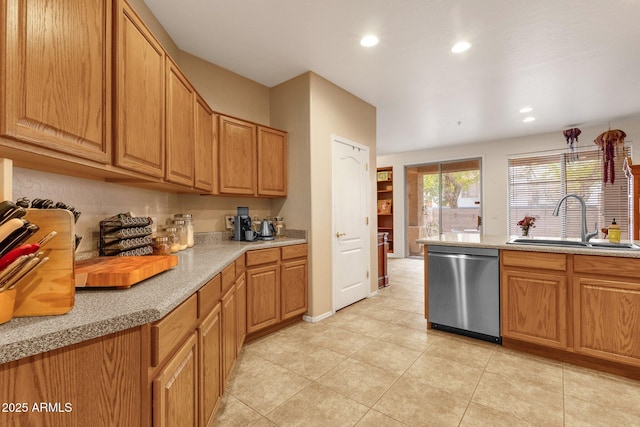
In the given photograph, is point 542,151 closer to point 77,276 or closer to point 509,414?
point 509,414

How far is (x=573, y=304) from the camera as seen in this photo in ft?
7.34

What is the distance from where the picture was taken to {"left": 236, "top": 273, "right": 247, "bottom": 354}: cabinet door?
2.25 meters

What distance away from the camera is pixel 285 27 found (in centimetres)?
247

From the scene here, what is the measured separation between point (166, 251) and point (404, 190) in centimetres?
638

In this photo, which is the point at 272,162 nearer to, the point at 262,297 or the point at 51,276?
the point at 262,297

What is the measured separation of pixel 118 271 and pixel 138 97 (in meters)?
0.95

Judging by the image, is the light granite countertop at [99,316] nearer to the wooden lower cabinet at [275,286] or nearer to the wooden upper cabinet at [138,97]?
the wooden upper cabinet at [138,97]

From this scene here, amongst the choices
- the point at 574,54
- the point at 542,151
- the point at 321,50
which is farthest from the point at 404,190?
the point at 321,50

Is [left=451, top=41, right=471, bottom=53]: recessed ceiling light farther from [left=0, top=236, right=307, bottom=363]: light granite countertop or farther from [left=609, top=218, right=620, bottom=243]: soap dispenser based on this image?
[left=0, top=236, right=307, bottom=363]: light granite countertop

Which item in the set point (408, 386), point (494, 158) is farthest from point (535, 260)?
point (494, 158)

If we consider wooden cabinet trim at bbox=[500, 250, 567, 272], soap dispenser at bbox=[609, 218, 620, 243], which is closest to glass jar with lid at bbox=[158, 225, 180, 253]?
wooden cabinet trim at bbox=[500, 250, 567, 272]

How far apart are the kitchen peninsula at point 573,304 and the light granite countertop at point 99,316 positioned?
2.48 metres

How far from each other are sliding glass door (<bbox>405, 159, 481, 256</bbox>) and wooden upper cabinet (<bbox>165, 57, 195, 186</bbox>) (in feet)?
20.0

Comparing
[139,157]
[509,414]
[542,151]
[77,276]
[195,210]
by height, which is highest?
[542,151]
